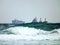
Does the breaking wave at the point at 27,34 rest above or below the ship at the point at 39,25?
below

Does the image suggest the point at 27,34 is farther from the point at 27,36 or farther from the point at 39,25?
the point at 39,25

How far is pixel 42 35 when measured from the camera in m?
1.78

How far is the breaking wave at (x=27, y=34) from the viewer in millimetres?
1760

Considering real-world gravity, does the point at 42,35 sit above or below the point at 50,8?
below

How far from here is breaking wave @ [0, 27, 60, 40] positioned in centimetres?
176

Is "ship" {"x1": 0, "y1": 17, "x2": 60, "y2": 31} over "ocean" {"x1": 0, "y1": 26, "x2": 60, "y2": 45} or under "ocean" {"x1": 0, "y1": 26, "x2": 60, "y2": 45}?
over

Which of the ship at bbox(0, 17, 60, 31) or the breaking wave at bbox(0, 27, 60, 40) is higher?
the ship at bbox(0, 17, 60, 31)

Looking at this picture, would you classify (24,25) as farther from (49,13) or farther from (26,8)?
(49,13)

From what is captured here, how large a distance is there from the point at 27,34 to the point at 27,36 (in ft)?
0.09

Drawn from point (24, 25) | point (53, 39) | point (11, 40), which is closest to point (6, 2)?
point (24, 25)

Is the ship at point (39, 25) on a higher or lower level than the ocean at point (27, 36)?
higher

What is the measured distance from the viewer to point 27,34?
1.77 m

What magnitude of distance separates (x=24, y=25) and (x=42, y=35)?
30 cm

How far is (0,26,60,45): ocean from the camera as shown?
1.75 meters
